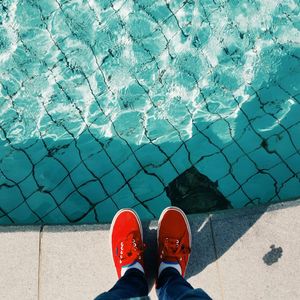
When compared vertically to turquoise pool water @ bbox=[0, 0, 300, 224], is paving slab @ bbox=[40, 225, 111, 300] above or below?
below

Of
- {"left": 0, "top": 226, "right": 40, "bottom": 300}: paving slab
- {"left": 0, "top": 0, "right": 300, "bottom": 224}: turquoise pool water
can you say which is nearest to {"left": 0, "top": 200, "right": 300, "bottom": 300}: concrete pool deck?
{"left": 0, "top": 226, "right": 40, "bottom": 300}: paving slab

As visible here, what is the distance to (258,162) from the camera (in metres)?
2.91

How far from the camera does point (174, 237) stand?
8.54 ft

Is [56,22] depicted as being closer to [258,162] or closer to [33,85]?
[33,85]

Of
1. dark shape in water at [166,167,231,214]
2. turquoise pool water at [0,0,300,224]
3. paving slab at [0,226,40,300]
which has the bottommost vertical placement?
paving slab at [0,226,40,300]

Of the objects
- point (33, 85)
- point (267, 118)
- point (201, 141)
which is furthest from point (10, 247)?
point (267, 118)

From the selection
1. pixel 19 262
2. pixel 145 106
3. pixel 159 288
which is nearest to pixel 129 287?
pixel 159 288

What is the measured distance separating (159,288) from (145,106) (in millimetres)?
1214

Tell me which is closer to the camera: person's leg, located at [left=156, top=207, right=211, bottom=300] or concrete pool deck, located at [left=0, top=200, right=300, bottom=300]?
person's leg, located at [left=156, top=207, right=211, bottom=300]

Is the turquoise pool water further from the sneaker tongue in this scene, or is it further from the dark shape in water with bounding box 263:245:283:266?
the dark shape in water with bounding box 263:245:283:266

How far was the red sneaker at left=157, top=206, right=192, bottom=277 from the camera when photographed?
2.53 metres

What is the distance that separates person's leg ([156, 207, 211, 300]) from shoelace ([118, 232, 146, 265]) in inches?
4.8

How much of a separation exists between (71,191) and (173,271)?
0.89 m

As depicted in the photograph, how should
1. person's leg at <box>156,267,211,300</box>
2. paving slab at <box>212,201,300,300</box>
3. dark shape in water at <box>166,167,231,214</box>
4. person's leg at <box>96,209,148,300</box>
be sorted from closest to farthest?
1. person's leg at <box>156,267,211,300</box>
2. person's leg at <box>96,209,148,300</box>
3. paving slab at <box>212,201,300,300</box>
4. dark shape in water at <box>166,167,231,214</box>
